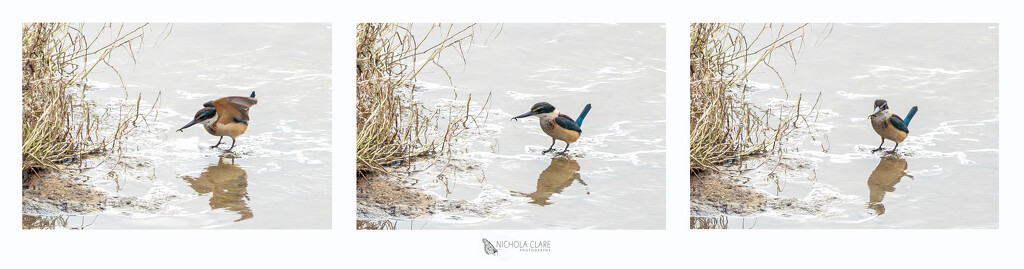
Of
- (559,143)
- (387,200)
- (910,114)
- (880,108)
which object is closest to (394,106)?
(387,200)

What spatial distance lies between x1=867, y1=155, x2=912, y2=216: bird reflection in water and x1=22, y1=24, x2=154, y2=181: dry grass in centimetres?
380

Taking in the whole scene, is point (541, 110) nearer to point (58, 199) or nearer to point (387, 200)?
point (387, 200)

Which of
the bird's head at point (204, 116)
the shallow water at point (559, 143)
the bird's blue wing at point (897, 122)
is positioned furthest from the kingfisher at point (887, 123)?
the bird's head at point (204, 116)

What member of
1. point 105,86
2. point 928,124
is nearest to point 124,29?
point 105,86

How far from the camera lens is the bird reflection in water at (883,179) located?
17.7 feet

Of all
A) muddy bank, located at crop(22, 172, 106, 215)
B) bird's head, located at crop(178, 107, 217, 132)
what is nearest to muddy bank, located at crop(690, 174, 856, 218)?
bird's head, located at crop(178, 107, 217, 132)

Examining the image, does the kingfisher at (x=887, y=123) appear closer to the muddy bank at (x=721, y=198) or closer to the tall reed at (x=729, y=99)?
the tall reed at (x=729, y=99)

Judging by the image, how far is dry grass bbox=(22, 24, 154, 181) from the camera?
17.6 feet

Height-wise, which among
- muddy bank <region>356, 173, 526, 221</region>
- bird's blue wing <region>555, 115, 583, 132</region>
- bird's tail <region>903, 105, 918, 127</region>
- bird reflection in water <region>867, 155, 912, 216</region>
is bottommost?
muddy bank <region>356, 173, 526, 221</region>

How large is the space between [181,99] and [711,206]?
278 cm

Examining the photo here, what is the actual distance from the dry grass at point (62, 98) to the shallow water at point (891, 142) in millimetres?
3124

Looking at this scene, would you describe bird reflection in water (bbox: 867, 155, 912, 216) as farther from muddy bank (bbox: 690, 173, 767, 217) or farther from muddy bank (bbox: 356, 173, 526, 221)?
muddy bank (bbox: 356, 173, 526, 221)

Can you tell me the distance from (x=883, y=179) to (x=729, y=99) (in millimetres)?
892

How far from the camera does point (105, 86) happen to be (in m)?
5.34
